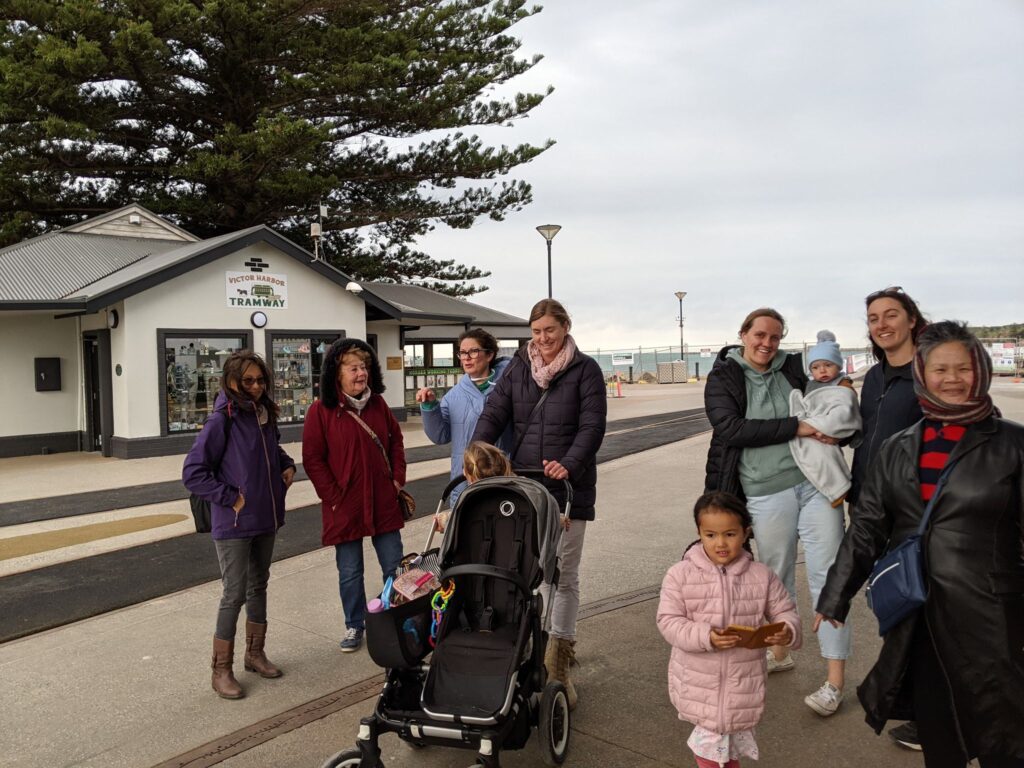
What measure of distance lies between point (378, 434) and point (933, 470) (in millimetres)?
3090

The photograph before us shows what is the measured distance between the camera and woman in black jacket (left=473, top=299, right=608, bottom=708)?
157 inches

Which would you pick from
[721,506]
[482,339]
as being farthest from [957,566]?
[482,339]

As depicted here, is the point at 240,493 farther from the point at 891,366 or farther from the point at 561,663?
the point at 891,366

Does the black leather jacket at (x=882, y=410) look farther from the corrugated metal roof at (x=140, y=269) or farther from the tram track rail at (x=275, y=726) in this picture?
the corrugated metal roof at (x=140, y=269)

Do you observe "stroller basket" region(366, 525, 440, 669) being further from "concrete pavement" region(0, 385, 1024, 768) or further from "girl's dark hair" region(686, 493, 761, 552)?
"girl's dark hair" region(686, 493, 761, 552)

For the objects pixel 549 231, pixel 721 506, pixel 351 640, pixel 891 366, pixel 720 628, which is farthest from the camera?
pixel 549 231

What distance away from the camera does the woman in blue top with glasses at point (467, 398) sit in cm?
477

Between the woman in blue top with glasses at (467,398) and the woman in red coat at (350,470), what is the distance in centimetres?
37

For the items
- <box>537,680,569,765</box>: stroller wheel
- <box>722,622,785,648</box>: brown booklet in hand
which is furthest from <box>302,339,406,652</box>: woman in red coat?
<box>722,622,785,648</box>: brown booklet in hand

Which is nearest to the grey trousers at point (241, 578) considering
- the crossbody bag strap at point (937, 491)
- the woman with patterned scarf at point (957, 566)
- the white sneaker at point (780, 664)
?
the white sneaker at point (780, 664)

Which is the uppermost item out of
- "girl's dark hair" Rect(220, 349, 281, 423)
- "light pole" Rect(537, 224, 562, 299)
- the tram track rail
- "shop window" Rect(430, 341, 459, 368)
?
"light pole" Rect(537, 224, 562, 299)

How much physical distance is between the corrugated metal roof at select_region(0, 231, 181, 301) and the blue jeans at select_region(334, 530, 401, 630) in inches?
478

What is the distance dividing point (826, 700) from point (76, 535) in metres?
7.50

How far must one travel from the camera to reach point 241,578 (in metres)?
4.19
